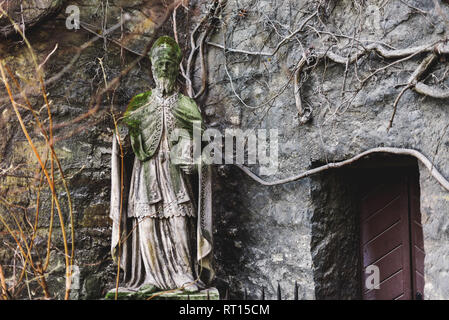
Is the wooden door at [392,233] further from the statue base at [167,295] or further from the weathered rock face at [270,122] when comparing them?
the statue base at [167,295]

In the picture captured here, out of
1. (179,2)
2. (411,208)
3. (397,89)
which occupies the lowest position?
(411,208)

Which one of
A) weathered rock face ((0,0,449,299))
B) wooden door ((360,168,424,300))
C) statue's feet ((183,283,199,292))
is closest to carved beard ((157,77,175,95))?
weathered rock face ((0,0,449,299))

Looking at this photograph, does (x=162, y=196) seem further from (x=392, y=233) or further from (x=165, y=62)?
(x=392, y=233)

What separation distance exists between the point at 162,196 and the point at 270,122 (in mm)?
1217

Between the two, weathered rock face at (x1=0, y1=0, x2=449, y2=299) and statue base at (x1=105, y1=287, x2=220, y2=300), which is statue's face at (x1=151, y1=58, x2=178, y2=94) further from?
statue base at (x1=105, y1=287, x2=220, y2=300)

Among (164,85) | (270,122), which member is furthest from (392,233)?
(164,85)

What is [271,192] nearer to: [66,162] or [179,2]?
[66,162]

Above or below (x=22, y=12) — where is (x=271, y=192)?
below

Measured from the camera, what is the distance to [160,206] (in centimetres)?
366

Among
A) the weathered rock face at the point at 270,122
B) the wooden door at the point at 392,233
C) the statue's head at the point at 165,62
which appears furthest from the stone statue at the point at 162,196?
the wooden door at the point at 392,233

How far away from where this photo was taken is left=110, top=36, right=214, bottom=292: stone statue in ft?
11.8
